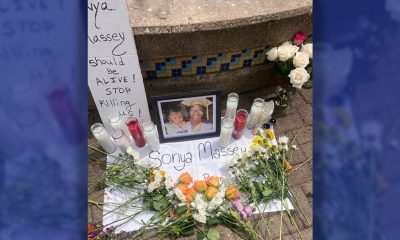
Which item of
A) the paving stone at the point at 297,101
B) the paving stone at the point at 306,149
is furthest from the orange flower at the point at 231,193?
the paving stone at the point at 297,101

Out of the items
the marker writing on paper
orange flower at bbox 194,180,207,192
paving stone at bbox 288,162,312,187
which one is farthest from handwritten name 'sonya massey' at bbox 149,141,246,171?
the marker writing on paper

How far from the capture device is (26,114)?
0.71 meters

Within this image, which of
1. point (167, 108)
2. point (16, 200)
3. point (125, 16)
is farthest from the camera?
point (167, 108)

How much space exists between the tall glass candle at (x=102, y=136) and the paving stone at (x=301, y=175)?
1411 millimetres

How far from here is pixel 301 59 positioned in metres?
2.33

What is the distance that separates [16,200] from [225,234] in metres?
1.82

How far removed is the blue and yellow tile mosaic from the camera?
2414mm

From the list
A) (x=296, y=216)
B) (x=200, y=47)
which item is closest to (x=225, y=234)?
(x=296, y=216)

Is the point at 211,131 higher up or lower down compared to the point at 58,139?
lower down

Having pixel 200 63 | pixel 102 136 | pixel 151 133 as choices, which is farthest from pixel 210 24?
pixel 102 136

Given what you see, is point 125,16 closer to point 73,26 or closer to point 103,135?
point 103,135

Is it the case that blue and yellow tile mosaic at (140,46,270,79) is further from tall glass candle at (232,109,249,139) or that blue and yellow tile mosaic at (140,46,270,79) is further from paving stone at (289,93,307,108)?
paving stone at (289,93,307,108)

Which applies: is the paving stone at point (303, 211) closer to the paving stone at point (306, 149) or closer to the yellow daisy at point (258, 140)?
the paving stone at point (306, 149)

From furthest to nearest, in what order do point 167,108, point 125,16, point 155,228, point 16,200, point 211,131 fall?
1. point 211,131
2. point 167,108
3. point 155,228
4. point 125,16
5. point 16,200
